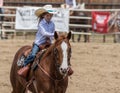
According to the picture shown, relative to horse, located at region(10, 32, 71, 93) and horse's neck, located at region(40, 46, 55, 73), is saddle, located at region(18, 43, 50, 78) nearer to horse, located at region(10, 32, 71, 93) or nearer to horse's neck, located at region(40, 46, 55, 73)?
horse, located at region(10, 32, 71, 93)

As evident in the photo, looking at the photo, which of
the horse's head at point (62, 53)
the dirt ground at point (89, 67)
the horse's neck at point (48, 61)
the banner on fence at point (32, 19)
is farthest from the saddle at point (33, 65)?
the banner on fence at point (32, 19)

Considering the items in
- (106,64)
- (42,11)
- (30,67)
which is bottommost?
(106,64)

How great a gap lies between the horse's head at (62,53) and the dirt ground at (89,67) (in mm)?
Result: 3272

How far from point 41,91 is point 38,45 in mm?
937

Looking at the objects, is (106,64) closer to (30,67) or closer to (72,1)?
(30,67)

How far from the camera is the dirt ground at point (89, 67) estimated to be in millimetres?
9969

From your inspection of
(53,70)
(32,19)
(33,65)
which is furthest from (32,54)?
(32,19)

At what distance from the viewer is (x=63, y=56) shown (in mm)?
6219

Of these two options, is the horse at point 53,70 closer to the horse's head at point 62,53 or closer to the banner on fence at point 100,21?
the horse's head at point 62,53

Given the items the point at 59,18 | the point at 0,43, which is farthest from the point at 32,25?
the point at 0,43

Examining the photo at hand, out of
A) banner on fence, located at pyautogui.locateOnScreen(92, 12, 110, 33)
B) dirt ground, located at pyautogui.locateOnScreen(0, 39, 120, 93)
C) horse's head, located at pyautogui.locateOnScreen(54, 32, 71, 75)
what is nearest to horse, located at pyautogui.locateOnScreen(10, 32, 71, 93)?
horse's head, located at pyautogui.locateOnScreen(54, 32, 71, 75)

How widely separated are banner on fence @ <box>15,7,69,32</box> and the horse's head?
11.9 meters

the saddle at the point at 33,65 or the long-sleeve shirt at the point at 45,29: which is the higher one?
the long-sleeve shirt at the point at 45,29

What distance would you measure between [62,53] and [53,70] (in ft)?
1.86
